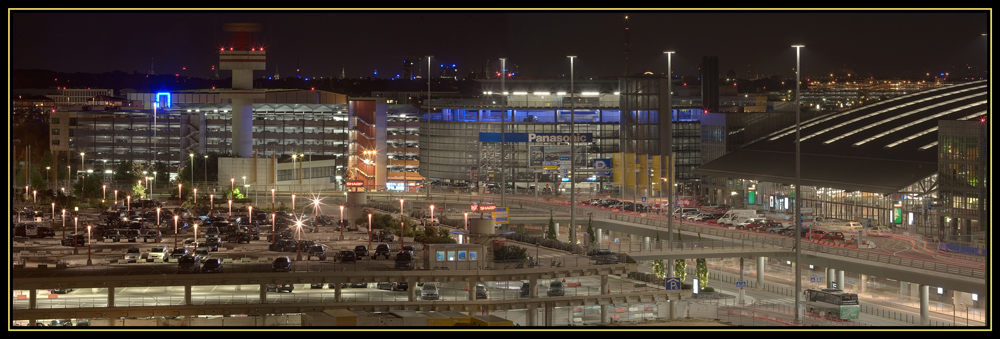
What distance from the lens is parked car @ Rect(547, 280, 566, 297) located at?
5884 cm

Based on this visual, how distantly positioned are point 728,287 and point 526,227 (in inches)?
1097

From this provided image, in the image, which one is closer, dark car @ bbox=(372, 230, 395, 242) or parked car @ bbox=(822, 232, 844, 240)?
dark car @ bbox=(372, 230, 395, 242)

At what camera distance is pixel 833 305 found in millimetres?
60844

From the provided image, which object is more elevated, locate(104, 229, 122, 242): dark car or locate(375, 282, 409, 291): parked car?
locate(104, 229, 122, 242): dark car

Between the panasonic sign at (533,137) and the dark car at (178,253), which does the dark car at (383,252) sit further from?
the panasonic sign at (533,137)

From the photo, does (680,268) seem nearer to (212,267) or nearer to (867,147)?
(212,267)

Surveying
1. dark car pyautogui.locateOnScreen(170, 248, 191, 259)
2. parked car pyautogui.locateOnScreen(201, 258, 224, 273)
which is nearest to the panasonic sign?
dark car pyautogui.locateOnScreen(170, 248, 191, 259)

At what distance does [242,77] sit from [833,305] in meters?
101

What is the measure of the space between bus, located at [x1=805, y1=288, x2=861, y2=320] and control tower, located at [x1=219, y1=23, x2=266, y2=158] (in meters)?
85.3

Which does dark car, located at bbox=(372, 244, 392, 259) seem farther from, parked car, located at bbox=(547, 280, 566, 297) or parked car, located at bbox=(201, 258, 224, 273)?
parked car, located at bbox=(547, 280, 566, 297)

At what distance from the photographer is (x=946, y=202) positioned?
8200 cm

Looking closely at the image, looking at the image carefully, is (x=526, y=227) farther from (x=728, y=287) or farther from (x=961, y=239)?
(x=961, y=239)

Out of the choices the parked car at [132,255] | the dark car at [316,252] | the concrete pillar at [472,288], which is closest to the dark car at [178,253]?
the parked car at [132,255]
